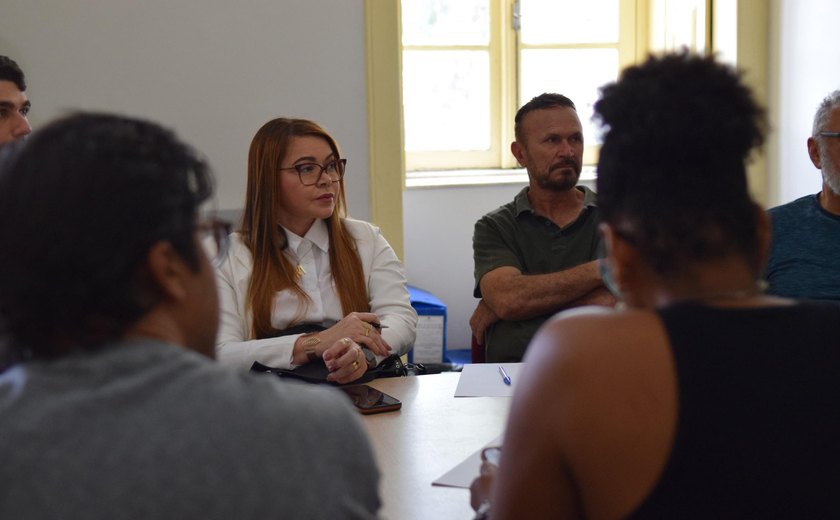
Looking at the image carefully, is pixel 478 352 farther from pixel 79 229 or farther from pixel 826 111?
pixel 79 229

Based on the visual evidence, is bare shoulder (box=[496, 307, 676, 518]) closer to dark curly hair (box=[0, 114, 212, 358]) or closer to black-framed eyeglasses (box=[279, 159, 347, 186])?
dark curly hair (box=[0, 114, 212, 358])

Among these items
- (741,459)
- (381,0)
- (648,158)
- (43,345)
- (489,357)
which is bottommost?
(489,357)

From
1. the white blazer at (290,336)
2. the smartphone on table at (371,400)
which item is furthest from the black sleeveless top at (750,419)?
the white blazer at (290,336)

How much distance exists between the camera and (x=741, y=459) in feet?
2.95

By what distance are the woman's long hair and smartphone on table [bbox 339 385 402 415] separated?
0.49 meters

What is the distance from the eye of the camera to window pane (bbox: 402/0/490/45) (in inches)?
187

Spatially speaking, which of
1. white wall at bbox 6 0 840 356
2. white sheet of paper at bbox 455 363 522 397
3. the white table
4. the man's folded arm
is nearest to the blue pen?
white sheet of paper at bbox 455 363 522 397

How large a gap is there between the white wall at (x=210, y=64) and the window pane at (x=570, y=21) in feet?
5.68

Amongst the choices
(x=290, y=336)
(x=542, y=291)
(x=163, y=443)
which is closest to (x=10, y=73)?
(x=290, y=336)

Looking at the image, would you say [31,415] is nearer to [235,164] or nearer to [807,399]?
[807,399]

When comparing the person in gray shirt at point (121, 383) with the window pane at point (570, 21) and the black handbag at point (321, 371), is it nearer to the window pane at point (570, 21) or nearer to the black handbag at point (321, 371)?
the black handbag at point (321, 371)

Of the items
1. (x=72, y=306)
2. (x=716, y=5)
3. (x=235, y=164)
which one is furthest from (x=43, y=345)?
(x=716, y=5)

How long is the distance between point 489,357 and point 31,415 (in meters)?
2.10

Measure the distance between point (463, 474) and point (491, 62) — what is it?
3.72 m
